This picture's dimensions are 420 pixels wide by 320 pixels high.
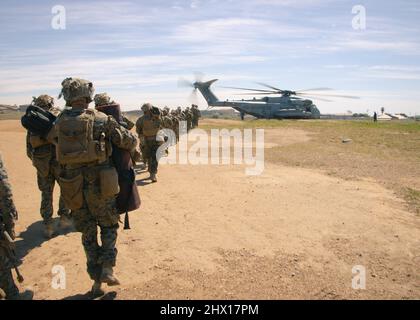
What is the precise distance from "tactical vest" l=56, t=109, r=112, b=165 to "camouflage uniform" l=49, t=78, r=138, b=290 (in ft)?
0.16

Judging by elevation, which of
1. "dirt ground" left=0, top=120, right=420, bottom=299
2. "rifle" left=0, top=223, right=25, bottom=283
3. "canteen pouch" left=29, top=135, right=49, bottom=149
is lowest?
"dirt ground" left=0, top=120, right=420, bottom=299

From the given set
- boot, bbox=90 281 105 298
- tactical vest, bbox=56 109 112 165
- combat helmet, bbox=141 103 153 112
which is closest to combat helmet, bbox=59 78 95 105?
tactical vest, bbox=56 109 112 165

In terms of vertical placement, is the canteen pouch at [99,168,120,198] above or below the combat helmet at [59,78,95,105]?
below

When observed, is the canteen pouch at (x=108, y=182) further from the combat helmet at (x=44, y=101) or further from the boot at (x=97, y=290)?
the combat helmet at (x=44, y=101)

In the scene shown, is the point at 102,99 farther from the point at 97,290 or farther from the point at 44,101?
the point at 97,290

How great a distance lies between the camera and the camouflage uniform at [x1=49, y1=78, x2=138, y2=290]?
3.85m

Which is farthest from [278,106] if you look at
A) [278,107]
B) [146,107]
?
[146,107]

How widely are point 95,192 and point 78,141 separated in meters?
0.54

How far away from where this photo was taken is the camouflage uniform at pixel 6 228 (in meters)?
3.66

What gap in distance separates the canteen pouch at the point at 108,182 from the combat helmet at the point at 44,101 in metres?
2.25

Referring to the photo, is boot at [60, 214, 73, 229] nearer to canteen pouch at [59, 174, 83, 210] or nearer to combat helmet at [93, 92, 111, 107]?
combat helmet at [93, 92, 111, 107]

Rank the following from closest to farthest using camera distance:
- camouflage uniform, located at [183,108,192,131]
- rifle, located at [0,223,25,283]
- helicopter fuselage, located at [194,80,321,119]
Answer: rifle, located at [0,223,25,283], camouflage uniform, located at [183,108,192,131], helicopter fuselage, located at [194,80,321,119]

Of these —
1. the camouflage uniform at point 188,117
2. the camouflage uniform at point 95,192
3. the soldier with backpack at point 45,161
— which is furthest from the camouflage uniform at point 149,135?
the camouflage uniform at point 188,117
